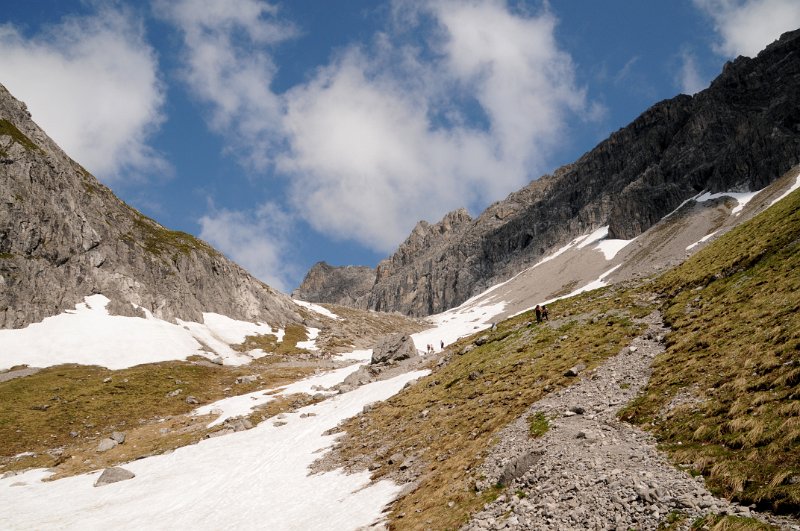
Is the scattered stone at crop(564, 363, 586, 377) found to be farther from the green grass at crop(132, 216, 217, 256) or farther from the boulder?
the green grass at crop(132, 216, 217, 256)

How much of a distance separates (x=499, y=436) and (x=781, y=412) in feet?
39.1

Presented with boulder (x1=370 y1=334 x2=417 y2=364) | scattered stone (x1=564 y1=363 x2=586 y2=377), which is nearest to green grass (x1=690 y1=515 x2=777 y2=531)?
scattered stone (x1=564 y1=363 x2=586 y2=377)

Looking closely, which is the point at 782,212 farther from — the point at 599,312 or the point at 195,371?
the point at 195,371

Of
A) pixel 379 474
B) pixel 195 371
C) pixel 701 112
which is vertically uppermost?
pixel 701 112

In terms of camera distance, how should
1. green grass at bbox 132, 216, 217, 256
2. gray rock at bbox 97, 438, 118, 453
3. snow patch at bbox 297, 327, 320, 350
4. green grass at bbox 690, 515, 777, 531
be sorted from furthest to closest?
green grass at bbox 132, 216, 217, 256
snow patch at bbox 297, 327, 320, 350
gray rock at bbox 97, 438, 118, 453
green grass at bbox 690, 515, 777, 531

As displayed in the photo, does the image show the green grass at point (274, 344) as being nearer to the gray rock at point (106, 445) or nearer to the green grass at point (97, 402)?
the green grass at point (97, 402)

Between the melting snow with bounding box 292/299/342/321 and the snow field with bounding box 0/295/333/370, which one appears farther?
the melting snow with bounding box 292/299/342/321

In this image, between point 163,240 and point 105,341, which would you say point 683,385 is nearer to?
point 105,341

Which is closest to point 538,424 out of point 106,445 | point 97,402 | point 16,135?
point 106,445

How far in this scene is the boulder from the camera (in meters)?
66.7

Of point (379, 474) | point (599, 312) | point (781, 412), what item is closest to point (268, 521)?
point (379, 474)

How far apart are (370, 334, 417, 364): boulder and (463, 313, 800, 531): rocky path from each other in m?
43.4

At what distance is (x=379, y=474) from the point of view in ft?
85.7

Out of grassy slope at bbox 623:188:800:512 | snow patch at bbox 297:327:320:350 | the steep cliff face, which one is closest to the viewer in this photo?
grassy slope at bbox 623:188:800:512
